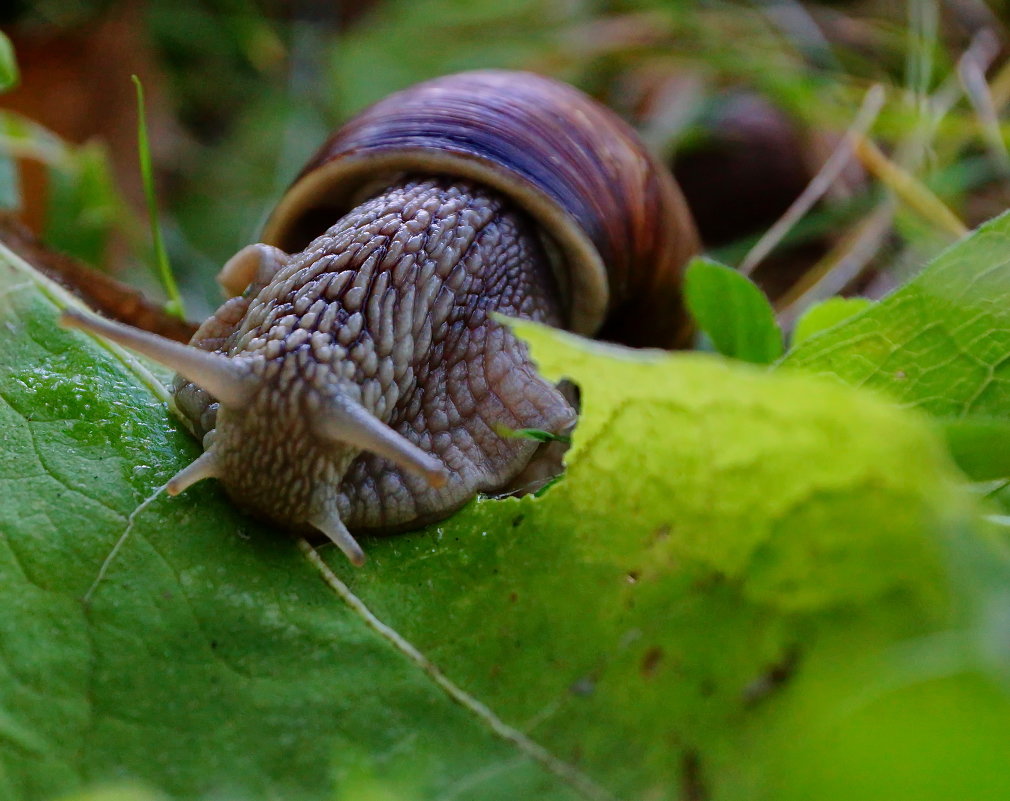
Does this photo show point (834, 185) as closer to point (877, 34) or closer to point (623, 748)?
point (877, 34)

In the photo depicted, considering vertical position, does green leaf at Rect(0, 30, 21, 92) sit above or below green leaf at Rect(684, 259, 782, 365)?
above

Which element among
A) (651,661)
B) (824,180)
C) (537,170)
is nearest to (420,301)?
(537,170)

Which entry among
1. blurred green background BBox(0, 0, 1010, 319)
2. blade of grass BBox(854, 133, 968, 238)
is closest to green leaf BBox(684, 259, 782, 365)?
blurred green background BBox(0, 0, 1010, 319)

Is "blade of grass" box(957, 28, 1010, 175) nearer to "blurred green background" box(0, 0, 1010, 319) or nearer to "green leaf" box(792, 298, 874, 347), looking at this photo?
"blurred green background" box(0, 0, 1010, 319)

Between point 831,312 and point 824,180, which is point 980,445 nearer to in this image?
point 831,312

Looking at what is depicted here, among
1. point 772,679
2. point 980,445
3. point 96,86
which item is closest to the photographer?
point 772,679

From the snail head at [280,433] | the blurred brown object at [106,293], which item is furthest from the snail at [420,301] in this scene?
the blurred brown object at [106,293]
